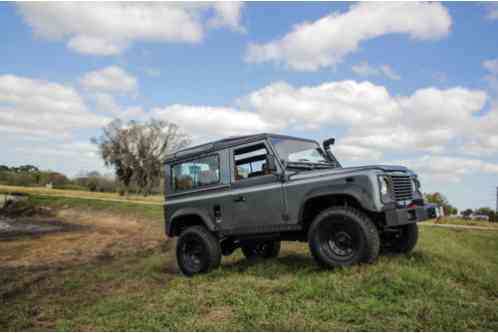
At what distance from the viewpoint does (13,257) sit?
1348 centimetres

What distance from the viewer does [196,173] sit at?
25.7 ft

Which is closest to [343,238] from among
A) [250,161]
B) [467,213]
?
[250,161]

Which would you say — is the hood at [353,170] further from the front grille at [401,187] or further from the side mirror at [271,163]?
the side mirror at [271,163]

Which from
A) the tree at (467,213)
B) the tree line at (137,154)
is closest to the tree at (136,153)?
the tree line at (137,154)

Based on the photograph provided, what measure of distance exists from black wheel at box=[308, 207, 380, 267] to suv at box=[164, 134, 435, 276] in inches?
0.6

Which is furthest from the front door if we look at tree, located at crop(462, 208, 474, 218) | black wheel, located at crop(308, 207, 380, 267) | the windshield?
tree, located at crop(462, 208, 474, 218)

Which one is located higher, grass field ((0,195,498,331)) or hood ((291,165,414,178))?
hood ((291,165,414,178))

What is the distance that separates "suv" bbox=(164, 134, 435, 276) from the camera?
5.78 metres

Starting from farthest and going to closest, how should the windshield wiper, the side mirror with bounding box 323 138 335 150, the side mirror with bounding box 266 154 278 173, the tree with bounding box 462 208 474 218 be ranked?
the tree with bounding box 462 208 474 218
the side mirror with bounding box 323 138 335 150
the windshield wiper
the side mirror with bounding box 266 154 278 173

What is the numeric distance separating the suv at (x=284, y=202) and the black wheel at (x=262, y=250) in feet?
Result: 3.12

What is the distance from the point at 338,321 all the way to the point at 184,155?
15.2 feet

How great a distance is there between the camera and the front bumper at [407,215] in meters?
5.65

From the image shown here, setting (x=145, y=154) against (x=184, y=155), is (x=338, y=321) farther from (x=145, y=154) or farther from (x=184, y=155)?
(x=145, y=154)

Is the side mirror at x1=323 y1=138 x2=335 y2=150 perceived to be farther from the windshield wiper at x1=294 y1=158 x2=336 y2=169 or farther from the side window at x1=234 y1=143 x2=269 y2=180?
the side window at x1=234 y1=143 x2=269 y2=180
